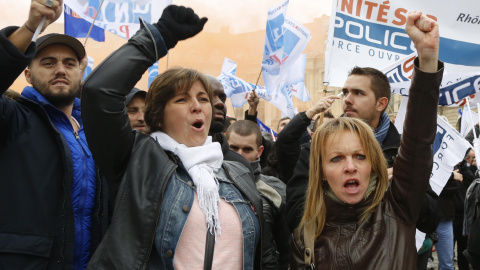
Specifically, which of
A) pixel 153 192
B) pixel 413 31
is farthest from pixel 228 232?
pixel 413 31

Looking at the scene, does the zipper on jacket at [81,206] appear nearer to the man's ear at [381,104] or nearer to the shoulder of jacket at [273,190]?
the shoulder of jacket at [273,190]

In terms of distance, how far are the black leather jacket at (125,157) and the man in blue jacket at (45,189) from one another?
0.36 meters

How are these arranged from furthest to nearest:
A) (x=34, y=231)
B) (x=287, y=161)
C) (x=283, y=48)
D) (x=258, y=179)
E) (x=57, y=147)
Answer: (x=283, y=48), (x=287, y=161), (x=258, y=179), (x=57, y=147), (x=34, y=231)

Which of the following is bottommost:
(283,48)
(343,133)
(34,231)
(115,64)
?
(34,231)

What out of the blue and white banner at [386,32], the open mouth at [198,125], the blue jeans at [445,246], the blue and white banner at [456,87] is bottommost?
the blue jeans at [445,246]

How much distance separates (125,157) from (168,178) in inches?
8.4

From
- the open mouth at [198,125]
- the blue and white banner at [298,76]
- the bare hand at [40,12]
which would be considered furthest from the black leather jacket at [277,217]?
the blue and white banner at [298,76]

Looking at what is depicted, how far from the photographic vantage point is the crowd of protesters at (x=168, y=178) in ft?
6.10

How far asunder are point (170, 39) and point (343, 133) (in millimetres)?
931

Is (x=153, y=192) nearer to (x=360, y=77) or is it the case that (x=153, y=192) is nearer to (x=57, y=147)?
(x=57, y=147)

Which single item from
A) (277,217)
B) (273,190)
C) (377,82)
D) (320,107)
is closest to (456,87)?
(377,82)

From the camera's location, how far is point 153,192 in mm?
1885

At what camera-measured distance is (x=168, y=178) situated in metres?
1.92

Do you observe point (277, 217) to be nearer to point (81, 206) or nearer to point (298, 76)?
point (81, 206)
